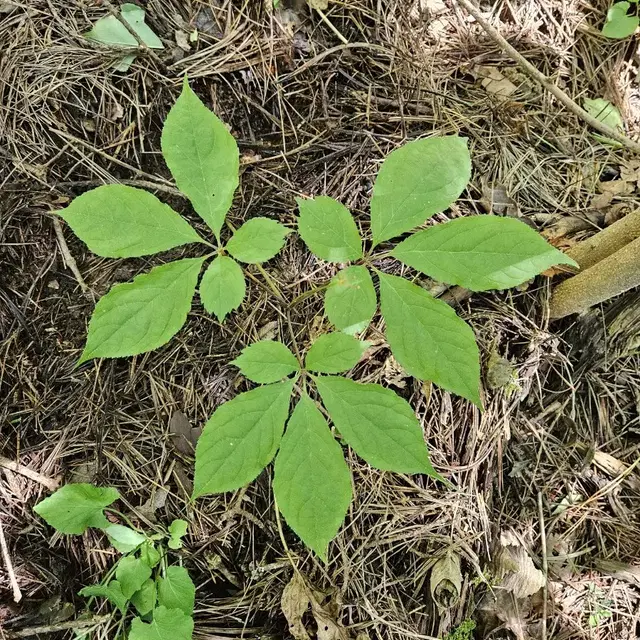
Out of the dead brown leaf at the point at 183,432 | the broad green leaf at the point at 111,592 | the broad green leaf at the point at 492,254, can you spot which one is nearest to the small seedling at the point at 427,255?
the broad green leaf at the point at 492,254

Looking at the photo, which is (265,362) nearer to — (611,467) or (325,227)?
(325,227)

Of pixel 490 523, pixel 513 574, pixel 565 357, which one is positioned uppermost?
pixel 565 357

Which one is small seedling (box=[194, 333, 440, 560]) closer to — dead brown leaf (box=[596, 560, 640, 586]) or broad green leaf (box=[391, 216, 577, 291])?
broad green leaf (box=[391, 216, 577, 291])

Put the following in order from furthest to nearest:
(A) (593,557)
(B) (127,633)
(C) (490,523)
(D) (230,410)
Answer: (A) (593,557) → (C) (490,523) → (B) (127,633) → (D) (230,410)

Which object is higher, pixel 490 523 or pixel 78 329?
pixel 78 329

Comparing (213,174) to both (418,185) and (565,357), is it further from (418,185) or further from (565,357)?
(565,357)

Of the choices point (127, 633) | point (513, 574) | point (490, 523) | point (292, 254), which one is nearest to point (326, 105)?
point (292, 254)
